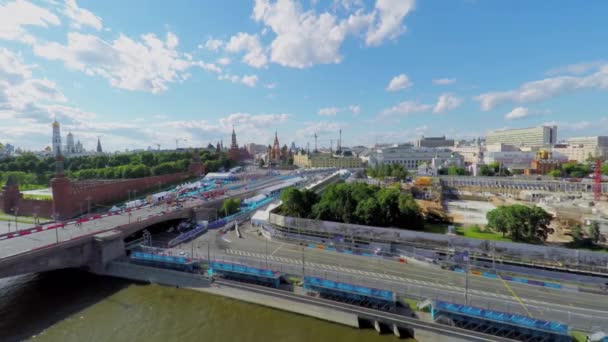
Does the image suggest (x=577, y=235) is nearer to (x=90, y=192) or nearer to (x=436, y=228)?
(x=436, y=228)

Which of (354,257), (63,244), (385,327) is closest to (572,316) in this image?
(385,327)

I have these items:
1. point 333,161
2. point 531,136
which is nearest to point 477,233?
point 333,161

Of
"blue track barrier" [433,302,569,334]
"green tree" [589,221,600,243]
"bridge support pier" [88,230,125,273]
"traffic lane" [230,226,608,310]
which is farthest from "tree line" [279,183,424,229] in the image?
"bridge support pier" [88,230,125,273]

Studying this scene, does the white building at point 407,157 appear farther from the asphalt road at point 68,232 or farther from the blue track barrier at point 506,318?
the blue track barrier at point 506,318

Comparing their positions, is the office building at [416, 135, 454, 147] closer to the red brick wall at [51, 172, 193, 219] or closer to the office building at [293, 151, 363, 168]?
the office building at [293, 151, 363, 168]

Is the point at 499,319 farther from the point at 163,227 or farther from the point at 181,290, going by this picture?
the point at 163,227

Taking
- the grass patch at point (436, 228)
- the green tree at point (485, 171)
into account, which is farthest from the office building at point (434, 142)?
the grass patch at point (436, 228)
